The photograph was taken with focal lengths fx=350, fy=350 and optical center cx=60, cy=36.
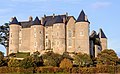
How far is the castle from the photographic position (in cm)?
7394

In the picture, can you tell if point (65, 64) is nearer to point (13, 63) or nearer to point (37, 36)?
point (13, 63)

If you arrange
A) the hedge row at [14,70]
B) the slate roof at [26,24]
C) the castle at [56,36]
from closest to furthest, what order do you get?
the hedge row at [14,70]
the castle at [56,36]
the slate roof at [26,24]

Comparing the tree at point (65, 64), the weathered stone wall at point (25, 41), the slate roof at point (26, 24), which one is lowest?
the tree at point (65, 64)

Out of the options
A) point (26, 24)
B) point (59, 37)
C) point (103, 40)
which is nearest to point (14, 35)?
point (26, 24)

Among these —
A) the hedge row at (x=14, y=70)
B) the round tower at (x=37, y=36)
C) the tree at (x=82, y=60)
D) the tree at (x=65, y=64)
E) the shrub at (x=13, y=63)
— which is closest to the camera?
the hedge row at (x=14, y=70)

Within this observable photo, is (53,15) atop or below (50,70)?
atop

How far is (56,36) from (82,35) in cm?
575

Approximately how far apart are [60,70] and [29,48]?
80.2 feet

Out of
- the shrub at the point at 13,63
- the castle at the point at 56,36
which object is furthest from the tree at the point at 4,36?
the shrub at the point at 13,63

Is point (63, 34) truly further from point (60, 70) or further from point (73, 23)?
point (60, 70)

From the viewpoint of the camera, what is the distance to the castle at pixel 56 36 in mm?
73938

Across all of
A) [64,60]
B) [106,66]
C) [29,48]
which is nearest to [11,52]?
[29,48]

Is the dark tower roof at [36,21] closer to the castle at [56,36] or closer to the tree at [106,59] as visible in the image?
the castle at [56,36]

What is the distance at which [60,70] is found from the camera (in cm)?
5812
